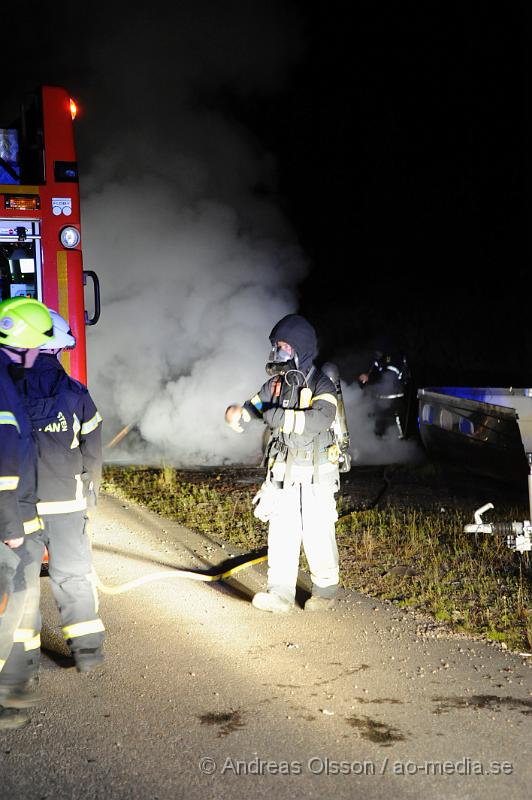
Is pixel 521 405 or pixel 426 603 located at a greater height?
pixel 521 405

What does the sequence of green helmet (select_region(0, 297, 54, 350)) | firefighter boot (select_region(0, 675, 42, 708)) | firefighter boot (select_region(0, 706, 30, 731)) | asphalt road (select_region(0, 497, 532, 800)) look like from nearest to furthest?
1. asphalt road (select_region(0, 497, 532, 800))
2. firefighter boot (select_region(0, 706, 30, 731))
3. firefighter boot (select_region(0, 675, 42, 708))
4. green helmet (select_region(0, 297, 54, 350))

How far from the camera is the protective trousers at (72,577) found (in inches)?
150

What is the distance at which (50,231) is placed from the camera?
5.95 m

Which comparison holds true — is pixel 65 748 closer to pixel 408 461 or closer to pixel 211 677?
pixel 211 677

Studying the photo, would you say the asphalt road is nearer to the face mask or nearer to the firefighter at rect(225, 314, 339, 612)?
the firefighter at rect(225, 314, 339, 612)

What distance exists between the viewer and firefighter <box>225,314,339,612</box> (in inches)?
186

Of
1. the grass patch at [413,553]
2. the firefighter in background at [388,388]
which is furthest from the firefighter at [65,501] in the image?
the firefighter in background at [388,388]

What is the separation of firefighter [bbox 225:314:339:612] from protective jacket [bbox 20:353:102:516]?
3.39 ft

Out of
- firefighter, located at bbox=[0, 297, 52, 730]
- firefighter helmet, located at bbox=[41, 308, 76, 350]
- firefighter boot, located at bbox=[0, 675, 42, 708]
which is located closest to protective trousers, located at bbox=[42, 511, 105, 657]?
firefighter, located at bbox=[0, 297, 52, 730]

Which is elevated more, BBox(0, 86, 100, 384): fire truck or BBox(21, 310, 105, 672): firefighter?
BBox(0, 86, 100, 384): fire truck

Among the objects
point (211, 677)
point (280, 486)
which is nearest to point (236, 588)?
point (280, 486)

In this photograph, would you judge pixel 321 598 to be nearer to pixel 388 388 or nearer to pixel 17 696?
pixel 17 696

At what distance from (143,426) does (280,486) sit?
23.8ft

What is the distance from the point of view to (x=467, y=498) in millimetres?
8234
